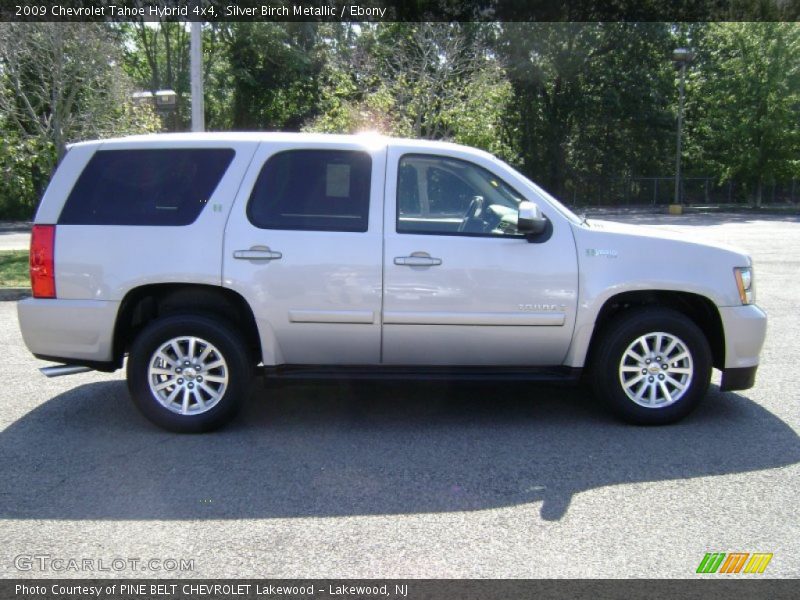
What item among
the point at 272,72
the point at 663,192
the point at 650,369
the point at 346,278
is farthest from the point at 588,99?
the point at 346,278

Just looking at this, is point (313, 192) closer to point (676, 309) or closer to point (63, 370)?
point (63, 370)

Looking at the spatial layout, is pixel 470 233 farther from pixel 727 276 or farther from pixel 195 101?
pixel 195 101

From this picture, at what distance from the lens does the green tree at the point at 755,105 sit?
34.6 m

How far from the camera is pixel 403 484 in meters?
4.61

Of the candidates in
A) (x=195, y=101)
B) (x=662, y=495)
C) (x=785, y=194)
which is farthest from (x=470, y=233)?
(x=785, y=194)

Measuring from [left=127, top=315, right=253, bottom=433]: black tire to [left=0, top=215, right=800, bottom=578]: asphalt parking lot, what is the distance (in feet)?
0.43

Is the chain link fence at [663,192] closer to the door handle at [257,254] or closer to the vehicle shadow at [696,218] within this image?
the vehicle shadow at [696,218]

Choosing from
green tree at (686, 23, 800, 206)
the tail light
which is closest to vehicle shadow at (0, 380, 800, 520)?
the tail light

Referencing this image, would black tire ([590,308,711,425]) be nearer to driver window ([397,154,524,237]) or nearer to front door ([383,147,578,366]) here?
front door ([383,147,578,366])

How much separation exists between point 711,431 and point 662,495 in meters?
1.37

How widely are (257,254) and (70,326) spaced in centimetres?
140

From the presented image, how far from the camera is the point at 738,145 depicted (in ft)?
118

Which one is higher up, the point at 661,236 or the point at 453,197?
the point at 453,197

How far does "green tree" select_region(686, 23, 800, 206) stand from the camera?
114 feet
